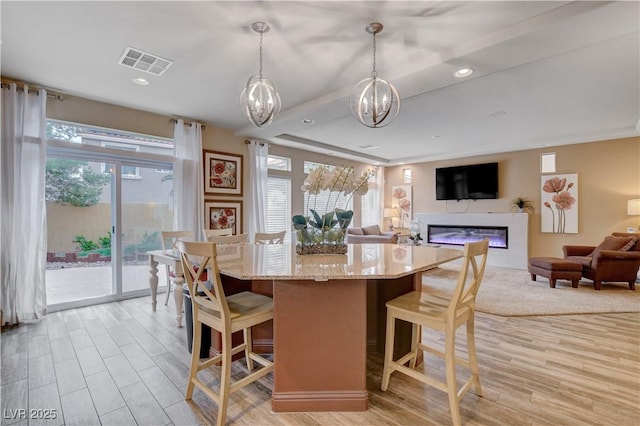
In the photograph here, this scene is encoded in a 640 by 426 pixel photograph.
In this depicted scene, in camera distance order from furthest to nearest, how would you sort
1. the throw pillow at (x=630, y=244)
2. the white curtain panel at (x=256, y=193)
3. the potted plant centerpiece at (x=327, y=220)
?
the white curtain panel at (x=256, y=193)
the throw pillow at (x=630, y=244)
the potted plant centerpiece at (x=327, y=220)

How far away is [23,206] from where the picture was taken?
3.20m

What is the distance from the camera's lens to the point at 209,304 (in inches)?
67.4

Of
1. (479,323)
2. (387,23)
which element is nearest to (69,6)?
(387,23)

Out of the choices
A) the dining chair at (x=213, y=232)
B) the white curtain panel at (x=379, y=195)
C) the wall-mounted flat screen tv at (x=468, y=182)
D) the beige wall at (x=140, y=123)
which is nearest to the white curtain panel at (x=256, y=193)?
the beige wall at (x=140, y=123)

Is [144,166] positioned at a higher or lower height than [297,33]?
lower

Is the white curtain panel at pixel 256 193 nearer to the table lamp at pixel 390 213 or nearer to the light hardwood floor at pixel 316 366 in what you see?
the light hardwood floor at pixel 316 366

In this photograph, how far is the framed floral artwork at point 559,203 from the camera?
5.92 meters

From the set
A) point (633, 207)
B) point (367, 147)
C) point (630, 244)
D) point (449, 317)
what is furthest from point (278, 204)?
point (633, 207)

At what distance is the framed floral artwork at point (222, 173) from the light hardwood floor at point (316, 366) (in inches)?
94.2

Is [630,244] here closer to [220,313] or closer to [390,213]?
[390,213]

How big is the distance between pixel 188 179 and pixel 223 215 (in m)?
0.85

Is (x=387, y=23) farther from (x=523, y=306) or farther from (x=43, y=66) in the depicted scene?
(x=523, y=306)

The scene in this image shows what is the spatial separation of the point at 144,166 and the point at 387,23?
12.4 feet

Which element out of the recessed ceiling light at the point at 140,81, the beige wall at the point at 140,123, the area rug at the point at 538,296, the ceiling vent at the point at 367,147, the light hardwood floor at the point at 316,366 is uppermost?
the ceiling vent at the point at 367,147
